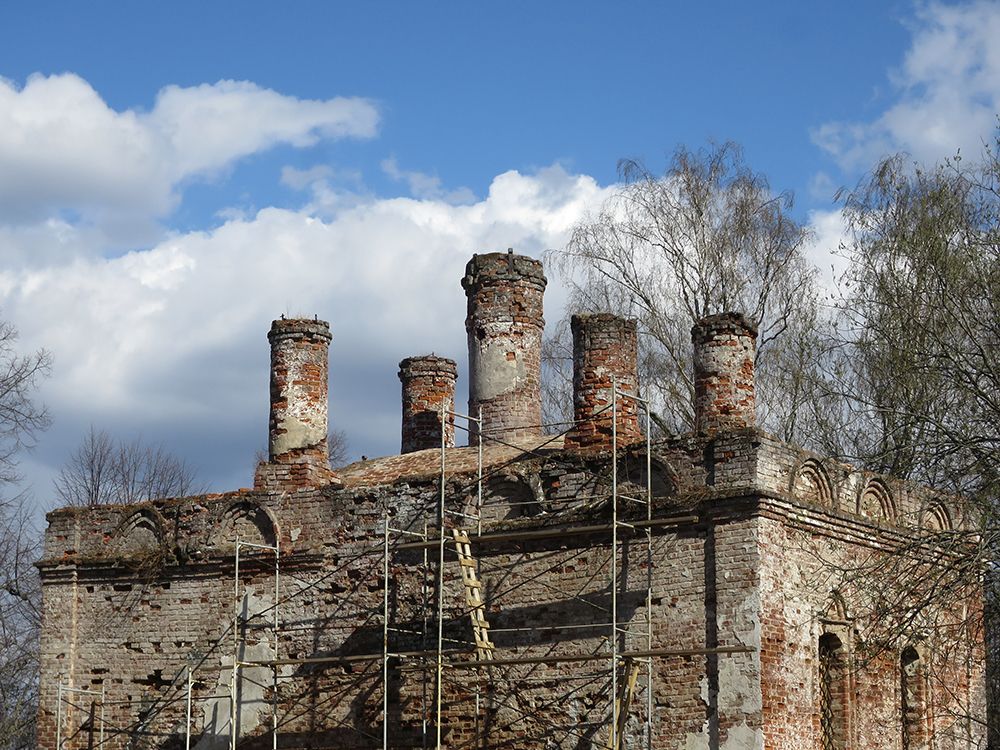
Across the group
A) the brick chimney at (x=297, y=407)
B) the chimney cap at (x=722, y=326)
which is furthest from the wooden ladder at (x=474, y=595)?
the chimney cap at (x=722, y=326)

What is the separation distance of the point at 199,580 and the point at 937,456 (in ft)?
25.6

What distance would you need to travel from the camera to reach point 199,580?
17.0 meters

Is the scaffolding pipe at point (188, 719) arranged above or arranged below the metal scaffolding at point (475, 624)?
below

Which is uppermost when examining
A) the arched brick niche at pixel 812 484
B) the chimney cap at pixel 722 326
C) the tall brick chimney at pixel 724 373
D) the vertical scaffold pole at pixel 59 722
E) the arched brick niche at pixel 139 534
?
the chimney cap at pixel 722 326

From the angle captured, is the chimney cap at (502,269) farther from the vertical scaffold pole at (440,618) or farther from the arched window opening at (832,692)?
the arched window opening at (832,692)

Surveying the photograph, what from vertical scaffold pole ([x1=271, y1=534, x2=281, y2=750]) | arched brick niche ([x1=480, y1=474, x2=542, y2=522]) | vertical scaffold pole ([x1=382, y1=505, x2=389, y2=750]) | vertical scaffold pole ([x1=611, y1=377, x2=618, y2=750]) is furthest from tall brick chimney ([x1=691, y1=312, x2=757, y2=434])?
vertical scaffold pole ([x1=271, y1=534, x2=281, y2=750])

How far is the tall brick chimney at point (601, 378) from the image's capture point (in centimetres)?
1550

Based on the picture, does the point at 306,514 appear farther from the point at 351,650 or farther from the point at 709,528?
the point at 709,528

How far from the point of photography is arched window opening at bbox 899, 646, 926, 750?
15977mm

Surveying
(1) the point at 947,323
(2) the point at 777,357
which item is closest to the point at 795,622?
(1) the point at 947,323

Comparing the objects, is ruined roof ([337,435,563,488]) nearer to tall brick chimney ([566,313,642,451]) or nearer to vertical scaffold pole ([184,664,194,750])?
tall brick chimney ([566,313,642,451])

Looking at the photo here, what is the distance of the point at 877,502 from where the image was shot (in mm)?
15812

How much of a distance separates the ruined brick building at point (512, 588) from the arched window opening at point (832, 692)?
0.07ft

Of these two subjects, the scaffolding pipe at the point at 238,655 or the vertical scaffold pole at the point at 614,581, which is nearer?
the vertical scaffold pole at the point at 614,581
